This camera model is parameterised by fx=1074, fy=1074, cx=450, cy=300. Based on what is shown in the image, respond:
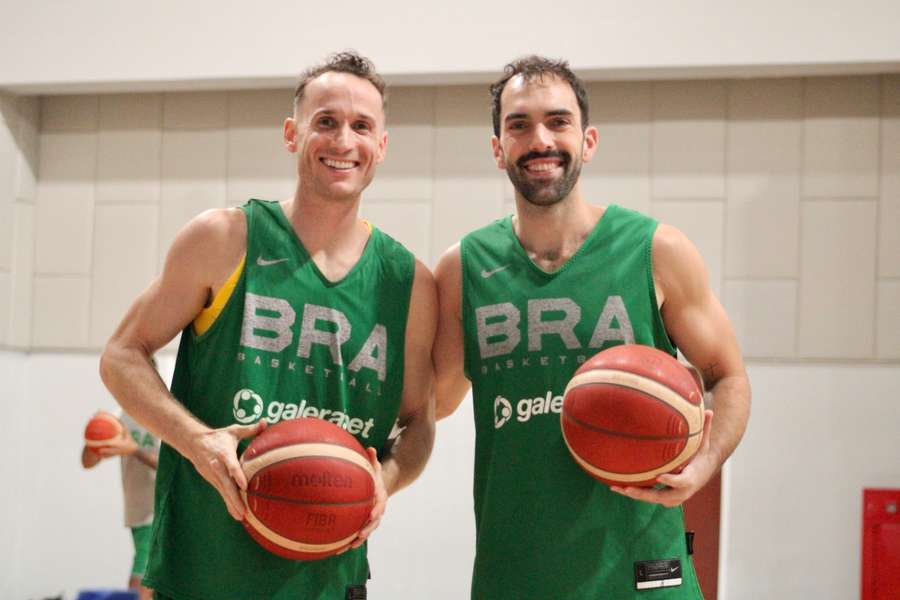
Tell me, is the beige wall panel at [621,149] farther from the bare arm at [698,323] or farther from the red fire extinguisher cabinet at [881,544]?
the bare arm at [698,323]

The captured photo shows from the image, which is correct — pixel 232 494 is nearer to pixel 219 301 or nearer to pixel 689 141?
pixel 219 301

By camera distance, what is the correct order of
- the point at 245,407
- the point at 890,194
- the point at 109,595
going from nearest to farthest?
the point at 109,595 < the point at 245,407 < the point at 890,194

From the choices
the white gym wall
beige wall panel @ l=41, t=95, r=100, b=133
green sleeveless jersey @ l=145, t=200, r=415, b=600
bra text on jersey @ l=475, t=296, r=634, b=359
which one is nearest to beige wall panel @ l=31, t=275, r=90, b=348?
the white gym wall

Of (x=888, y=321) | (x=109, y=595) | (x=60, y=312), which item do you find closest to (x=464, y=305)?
(x=109, y=595)

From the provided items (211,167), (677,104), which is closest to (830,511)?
(677,104)

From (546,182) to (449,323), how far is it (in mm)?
477

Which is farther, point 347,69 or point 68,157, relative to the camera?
point 68,157

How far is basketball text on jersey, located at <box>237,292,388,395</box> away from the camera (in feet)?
8.81

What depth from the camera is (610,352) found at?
2.49 meters

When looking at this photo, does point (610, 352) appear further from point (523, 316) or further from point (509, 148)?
point (509, 148)

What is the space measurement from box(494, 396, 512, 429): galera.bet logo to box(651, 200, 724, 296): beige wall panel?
3.32 metres

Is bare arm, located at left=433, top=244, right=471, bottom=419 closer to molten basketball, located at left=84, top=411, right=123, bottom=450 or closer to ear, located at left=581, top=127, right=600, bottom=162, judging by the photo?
ear, located at left=581, top=127, right=600, bottom=162

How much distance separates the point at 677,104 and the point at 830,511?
234 centimetres

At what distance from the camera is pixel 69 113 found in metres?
6.66
